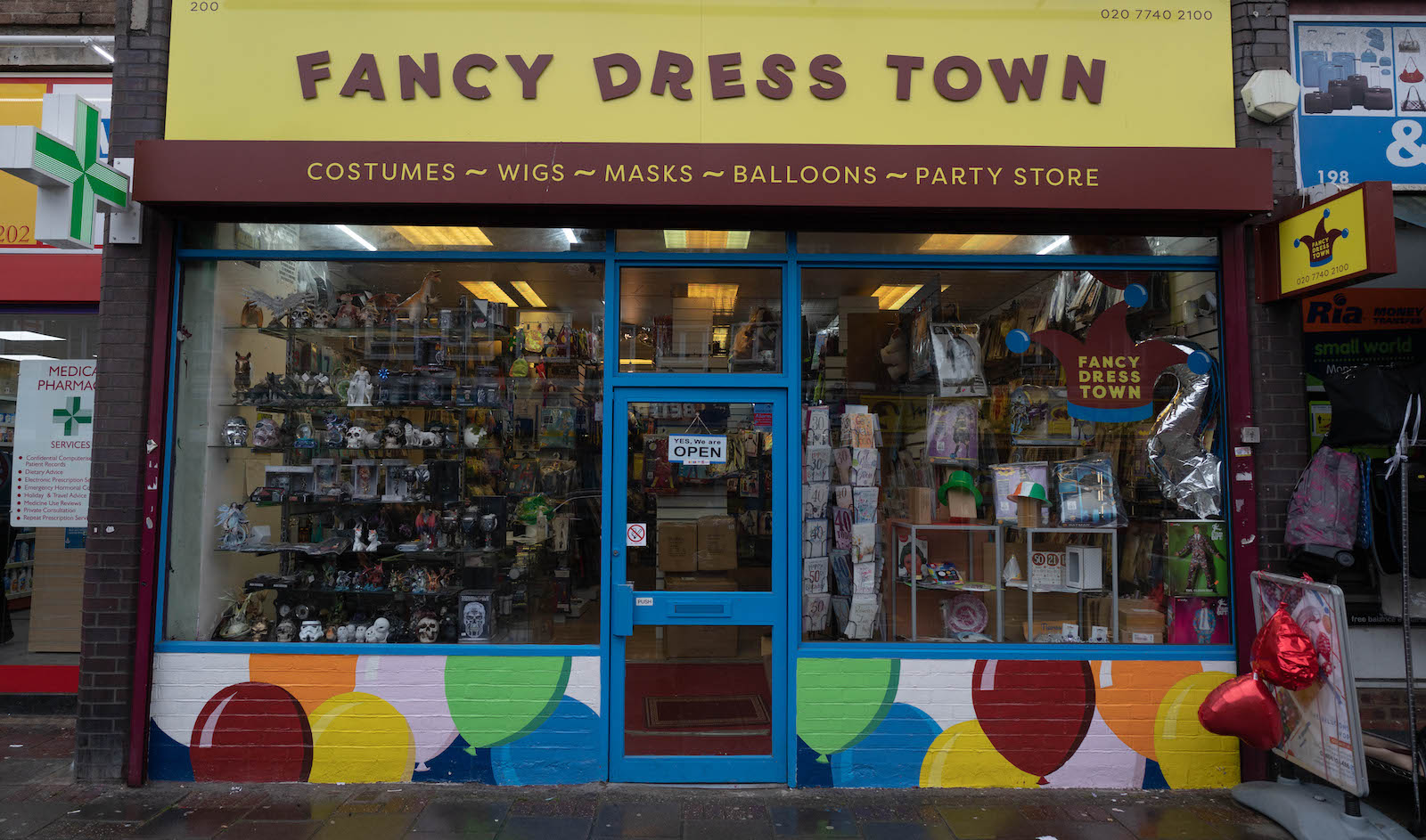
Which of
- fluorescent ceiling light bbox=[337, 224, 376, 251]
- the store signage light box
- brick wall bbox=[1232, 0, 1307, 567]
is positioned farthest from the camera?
fluorescent ceiling light bbox=[337, 224, 376, 251]

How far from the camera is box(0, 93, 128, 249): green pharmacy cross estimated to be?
14.3 ft

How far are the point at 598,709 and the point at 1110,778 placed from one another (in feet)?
9.95

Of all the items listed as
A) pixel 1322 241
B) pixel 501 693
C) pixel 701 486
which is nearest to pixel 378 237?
pixel 701 486

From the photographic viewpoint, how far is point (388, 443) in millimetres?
5332

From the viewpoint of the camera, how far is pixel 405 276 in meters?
5.30

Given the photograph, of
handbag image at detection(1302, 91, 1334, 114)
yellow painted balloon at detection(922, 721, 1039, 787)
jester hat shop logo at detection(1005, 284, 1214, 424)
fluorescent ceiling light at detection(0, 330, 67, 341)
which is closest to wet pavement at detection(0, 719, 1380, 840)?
yellow painted balloon at detection(922, 721, 1039, 787)

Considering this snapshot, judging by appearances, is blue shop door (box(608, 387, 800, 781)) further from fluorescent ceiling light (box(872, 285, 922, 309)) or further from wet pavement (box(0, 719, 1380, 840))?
fluorescent ceiling light (box(872, 285, 922, 309))

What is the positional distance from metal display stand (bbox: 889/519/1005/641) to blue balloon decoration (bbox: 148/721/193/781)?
14.2 feet

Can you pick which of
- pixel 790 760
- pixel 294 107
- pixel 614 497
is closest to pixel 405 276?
pixel 294 107

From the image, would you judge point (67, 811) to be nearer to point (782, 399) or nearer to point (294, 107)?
point (294, 107)

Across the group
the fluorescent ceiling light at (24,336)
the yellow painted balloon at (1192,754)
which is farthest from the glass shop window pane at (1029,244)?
the fluorescent ceiling light at (24,336)

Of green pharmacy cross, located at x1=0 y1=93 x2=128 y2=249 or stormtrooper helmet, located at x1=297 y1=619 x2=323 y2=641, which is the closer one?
green pharmacy cross, located at x1=0 y1=93 x2=128 y2=249

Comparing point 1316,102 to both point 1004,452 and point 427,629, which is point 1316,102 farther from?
point 427,629

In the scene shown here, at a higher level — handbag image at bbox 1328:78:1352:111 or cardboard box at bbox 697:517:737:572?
handbag image at bbox 1328:78:1352:111
